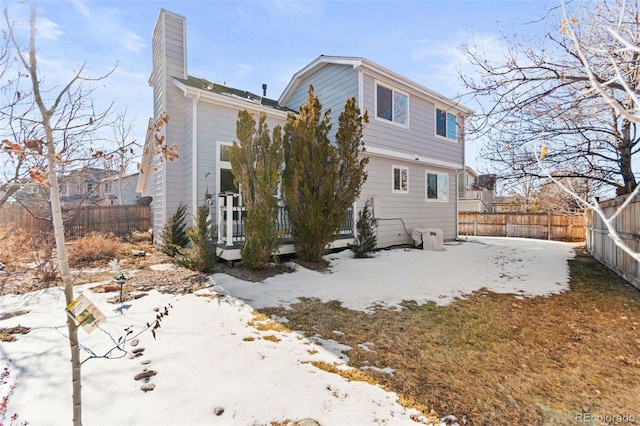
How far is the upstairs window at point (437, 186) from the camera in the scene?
12.2 meters

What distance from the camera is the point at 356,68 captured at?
355 inches

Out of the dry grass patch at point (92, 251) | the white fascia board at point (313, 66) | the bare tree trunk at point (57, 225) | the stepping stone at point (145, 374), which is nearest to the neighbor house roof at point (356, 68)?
the white fascia board at point (313, 66)

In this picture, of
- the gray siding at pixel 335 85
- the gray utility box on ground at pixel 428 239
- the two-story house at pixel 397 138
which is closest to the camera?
the gray siding at pixel 335 85

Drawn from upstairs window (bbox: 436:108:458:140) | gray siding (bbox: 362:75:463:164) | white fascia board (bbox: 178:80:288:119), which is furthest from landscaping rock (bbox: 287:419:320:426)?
upstairs window (bbox: 436:108:458:140)

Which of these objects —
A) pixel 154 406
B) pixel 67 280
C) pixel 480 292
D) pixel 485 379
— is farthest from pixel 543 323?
pixel 67 280

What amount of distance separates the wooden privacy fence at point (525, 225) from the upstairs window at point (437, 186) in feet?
17.4

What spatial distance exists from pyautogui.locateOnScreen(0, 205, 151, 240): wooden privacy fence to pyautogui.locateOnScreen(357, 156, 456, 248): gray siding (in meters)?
10.1

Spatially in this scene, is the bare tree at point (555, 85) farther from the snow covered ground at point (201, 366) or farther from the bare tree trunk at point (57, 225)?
the bare tree trunk at point (57, 225)

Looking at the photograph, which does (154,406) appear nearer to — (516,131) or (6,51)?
(6,51)

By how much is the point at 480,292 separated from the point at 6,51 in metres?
8.67

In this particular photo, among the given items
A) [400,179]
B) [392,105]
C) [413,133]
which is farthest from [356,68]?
[400,179]

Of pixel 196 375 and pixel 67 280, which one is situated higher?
pixel 67 280

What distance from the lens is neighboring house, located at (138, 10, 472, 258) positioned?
8.08m

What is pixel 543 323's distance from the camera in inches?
159
